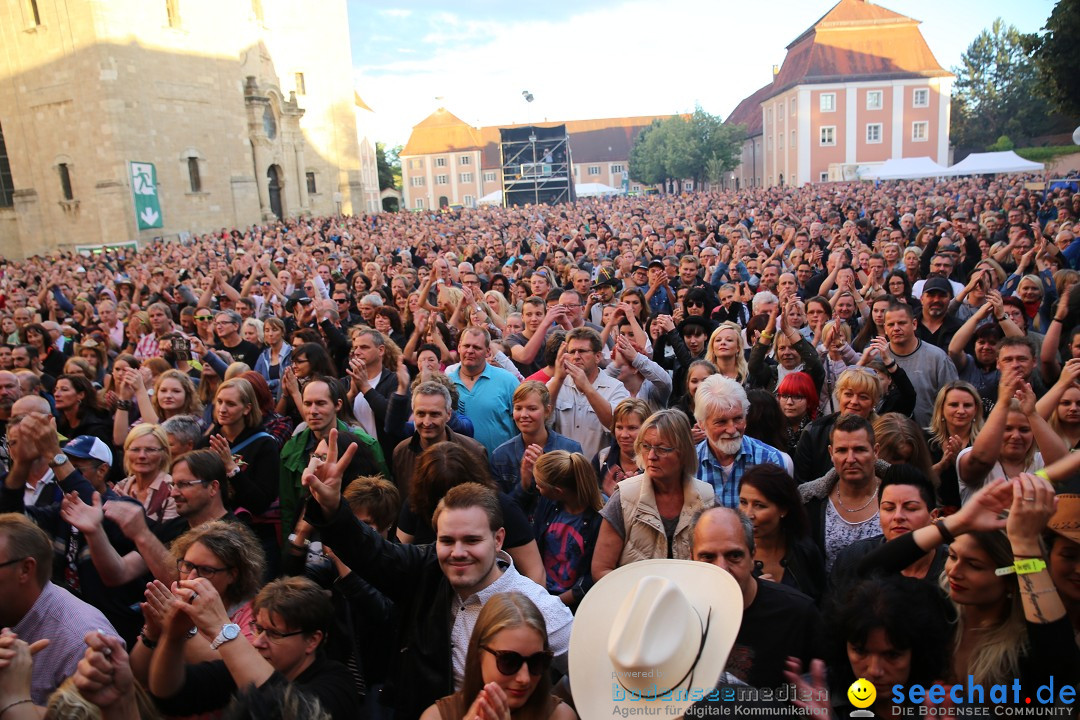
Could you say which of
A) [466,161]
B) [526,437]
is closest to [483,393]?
[526,437]

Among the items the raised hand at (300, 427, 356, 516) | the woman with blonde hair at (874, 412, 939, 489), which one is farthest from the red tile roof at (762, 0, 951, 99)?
the raised hand at (300, 427, 356, 516)

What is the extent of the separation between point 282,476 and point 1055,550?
148 inches

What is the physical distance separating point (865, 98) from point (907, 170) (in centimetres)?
2500

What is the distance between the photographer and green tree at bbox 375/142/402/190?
83.4 m

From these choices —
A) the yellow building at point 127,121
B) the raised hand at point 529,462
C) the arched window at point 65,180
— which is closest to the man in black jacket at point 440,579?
the raised hand at point 529,462

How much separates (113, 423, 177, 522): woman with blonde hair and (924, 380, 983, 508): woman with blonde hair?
3991 millimetres

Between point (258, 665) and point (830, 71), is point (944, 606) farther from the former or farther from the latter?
point (830, 71)

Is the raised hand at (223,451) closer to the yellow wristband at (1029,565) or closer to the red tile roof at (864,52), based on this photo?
the yellow wristband at (1029,565)

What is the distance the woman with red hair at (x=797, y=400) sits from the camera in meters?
5.07

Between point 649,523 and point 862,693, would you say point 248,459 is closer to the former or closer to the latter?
point 649,523

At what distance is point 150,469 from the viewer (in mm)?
4148

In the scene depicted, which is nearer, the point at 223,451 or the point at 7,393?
the point at 223,451

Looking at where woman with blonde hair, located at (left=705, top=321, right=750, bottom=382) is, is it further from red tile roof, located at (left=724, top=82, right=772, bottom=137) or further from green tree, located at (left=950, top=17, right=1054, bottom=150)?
red tile roof, located at (left=724, top=82, right=772, bottom=137)

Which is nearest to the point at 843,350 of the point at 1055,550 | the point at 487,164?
the point at 1055,550
